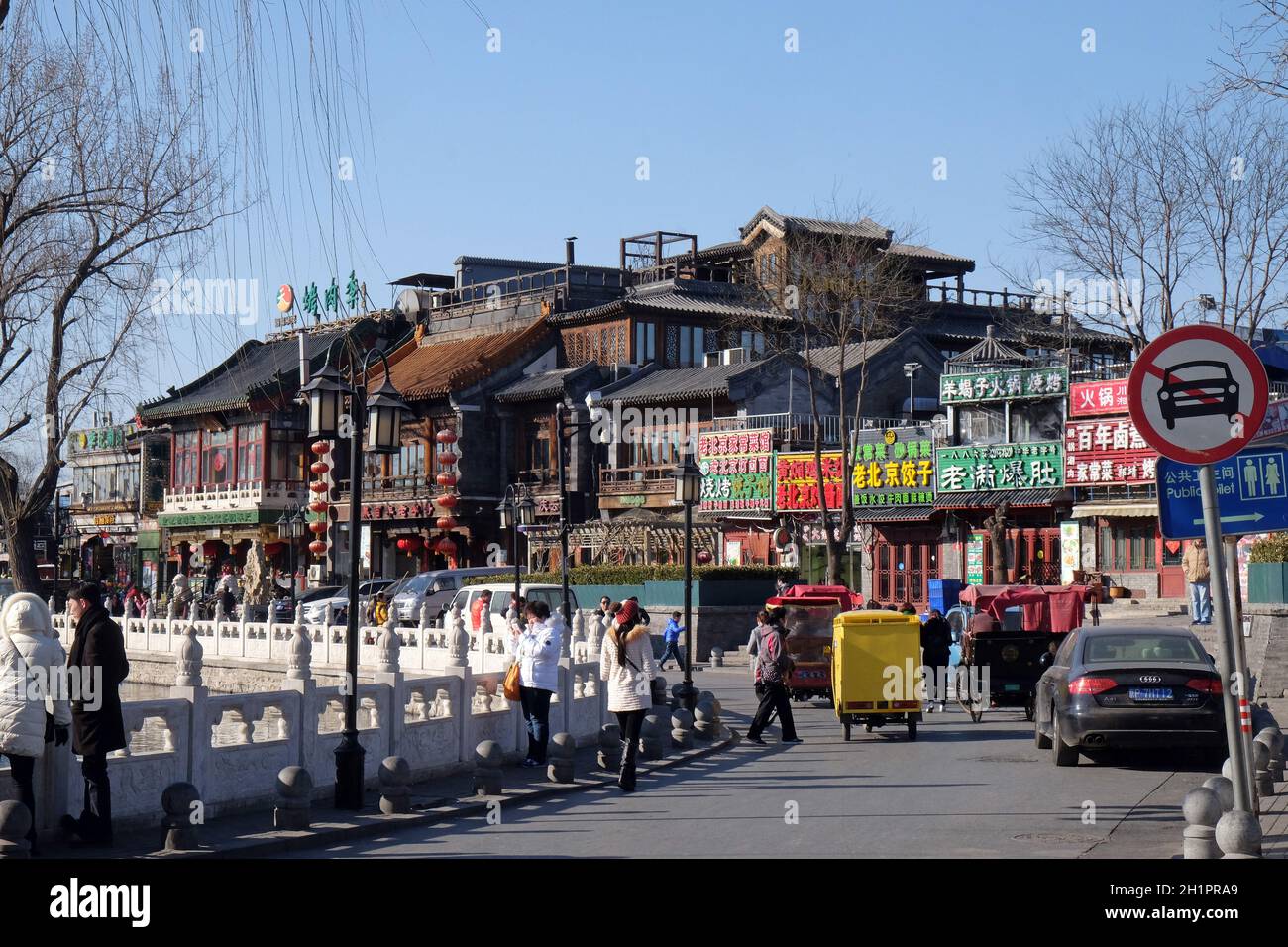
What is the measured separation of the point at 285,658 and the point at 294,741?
766 inches

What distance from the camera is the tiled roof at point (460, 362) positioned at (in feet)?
185

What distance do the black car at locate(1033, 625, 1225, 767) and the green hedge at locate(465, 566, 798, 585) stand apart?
72.2ft

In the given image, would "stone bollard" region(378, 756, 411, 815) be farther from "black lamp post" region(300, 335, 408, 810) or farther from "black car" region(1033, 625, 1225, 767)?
"black car" region(1033, 625, 1225, 767)

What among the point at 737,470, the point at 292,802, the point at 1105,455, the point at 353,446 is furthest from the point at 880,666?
the point at 737,470

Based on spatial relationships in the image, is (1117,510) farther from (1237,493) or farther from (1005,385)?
(1237,493)

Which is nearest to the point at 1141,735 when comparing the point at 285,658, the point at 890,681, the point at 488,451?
the point at 890,681

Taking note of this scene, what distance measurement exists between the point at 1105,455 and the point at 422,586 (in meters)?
17.3

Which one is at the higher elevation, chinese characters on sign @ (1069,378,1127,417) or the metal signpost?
chinese characters on sign @ (1069,378,1127,417)

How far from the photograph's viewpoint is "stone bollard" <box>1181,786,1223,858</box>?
10.0 m

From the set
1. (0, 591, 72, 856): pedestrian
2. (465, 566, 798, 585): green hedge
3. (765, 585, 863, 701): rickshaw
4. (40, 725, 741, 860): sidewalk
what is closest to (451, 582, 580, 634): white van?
(465, 566, 798, 585): green hedge

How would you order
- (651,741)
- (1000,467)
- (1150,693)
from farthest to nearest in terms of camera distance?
(1000,467)
(651,741)
(1150,693)

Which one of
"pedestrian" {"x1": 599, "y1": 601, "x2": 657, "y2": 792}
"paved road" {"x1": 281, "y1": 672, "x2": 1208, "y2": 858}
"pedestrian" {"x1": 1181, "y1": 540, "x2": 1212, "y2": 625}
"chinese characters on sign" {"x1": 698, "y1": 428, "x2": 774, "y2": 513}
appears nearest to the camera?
"paved road" {"x1": 281, "y1": 672, "x2": 1208, "y2": 858}

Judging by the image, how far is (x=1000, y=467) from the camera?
42500 millimetres
